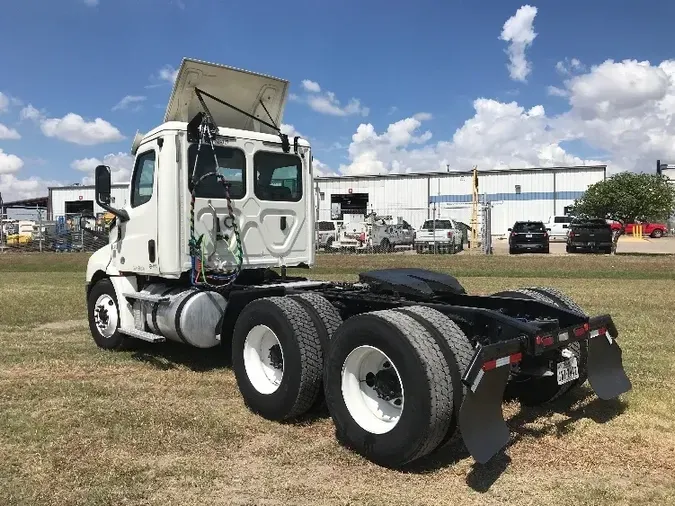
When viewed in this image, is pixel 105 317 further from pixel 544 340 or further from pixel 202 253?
pixel 544 340

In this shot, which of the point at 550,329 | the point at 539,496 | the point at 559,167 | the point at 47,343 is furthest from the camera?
the point at 559,167

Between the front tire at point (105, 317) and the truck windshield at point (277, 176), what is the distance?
2.28 meters

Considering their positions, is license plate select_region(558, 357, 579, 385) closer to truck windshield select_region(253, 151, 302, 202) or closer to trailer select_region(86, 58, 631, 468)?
trailer select_region(86, 58, 631, 468)

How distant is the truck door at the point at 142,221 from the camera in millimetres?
6770

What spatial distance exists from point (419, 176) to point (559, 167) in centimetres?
1190

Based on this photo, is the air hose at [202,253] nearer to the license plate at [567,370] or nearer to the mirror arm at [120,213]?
the mirror arm at [120,213]

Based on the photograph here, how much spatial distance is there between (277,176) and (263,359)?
259 centimetres

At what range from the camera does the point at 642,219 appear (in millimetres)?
30797

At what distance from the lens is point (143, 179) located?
7.04m

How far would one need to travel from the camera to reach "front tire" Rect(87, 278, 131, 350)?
25.0 ft

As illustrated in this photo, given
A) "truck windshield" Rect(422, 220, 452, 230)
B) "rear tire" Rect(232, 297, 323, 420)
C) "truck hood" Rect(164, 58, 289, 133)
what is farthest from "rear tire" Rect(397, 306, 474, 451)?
"truck windshield" Rect(422, 220, 452, 230)

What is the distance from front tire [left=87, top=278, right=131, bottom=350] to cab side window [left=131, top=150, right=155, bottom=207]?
1255 millimetres

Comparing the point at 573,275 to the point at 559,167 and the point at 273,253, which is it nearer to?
the point at 273,253

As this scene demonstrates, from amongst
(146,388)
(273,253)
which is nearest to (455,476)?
(146,388)
